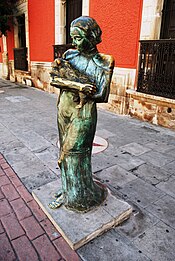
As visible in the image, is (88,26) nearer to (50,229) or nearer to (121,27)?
(50,229)

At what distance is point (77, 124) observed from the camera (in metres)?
1.94

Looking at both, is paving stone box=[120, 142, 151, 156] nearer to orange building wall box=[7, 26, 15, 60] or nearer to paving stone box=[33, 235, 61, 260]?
paving stone box=[33, 235, 61, 260]

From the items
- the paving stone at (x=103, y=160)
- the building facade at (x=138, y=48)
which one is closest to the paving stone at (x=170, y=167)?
the paving stone at (x=103, y=160)

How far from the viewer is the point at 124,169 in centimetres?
336

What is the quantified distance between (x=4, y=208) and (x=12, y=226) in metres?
0.34

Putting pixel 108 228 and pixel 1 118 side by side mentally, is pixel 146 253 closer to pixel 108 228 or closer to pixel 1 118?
pixel 108 228

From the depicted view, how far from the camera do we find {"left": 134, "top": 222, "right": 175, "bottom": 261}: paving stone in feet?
6.26

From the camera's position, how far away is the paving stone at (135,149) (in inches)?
157

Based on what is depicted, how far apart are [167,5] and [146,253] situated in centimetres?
568

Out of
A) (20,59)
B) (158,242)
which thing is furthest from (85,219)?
(20,59)

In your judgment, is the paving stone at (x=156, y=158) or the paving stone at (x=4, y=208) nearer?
the paving stone at (x=4, y=208)

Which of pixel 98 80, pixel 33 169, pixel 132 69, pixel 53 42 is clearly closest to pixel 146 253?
pixel 98 80

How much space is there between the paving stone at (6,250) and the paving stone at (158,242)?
3.73 ft

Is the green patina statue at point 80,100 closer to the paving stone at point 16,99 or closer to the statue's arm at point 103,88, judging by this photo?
the statue's arm at point 103,88
